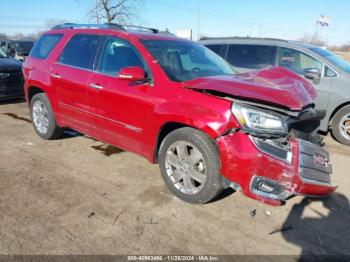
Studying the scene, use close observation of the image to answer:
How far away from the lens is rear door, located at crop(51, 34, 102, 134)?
4.65 m

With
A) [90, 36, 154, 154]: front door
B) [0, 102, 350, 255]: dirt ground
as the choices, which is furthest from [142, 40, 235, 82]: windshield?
[0, 102, 350, 255]: dirt ground

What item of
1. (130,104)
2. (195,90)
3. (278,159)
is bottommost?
(278,159)

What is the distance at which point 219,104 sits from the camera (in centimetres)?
328

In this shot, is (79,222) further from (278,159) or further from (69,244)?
(278,159)

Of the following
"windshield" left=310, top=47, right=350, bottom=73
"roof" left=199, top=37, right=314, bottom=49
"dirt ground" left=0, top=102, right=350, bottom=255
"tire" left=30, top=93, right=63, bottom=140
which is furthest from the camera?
"roof" left=199, top=37, right=314, bottom=49

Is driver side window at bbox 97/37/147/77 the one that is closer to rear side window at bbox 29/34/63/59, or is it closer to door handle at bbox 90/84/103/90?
door handle at bbox 90/84/103/90

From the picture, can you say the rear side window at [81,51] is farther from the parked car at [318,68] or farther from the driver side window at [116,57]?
the parked car at [318,68]

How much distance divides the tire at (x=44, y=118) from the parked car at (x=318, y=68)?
12.8ft

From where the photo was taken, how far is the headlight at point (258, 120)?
3.17m

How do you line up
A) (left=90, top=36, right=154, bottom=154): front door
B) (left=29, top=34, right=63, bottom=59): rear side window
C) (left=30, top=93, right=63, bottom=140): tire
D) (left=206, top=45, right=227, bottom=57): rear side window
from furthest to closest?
(left=206, top=45, right=227, bottom=57): rear side window
(left=30, top=93, right=63, bottom=140): tire
(left=29, top=34, right=63, bottom=59): rear side window
(left=90, top=36, right=154, bottom=154): front door

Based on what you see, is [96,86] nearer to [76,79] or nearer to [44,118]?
[76,79]

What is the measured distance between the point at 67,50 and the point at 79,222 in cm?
287

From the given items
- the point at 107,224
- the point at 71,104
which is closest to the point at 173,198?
the point at 107,224

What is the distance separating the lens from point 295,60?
258 inches
